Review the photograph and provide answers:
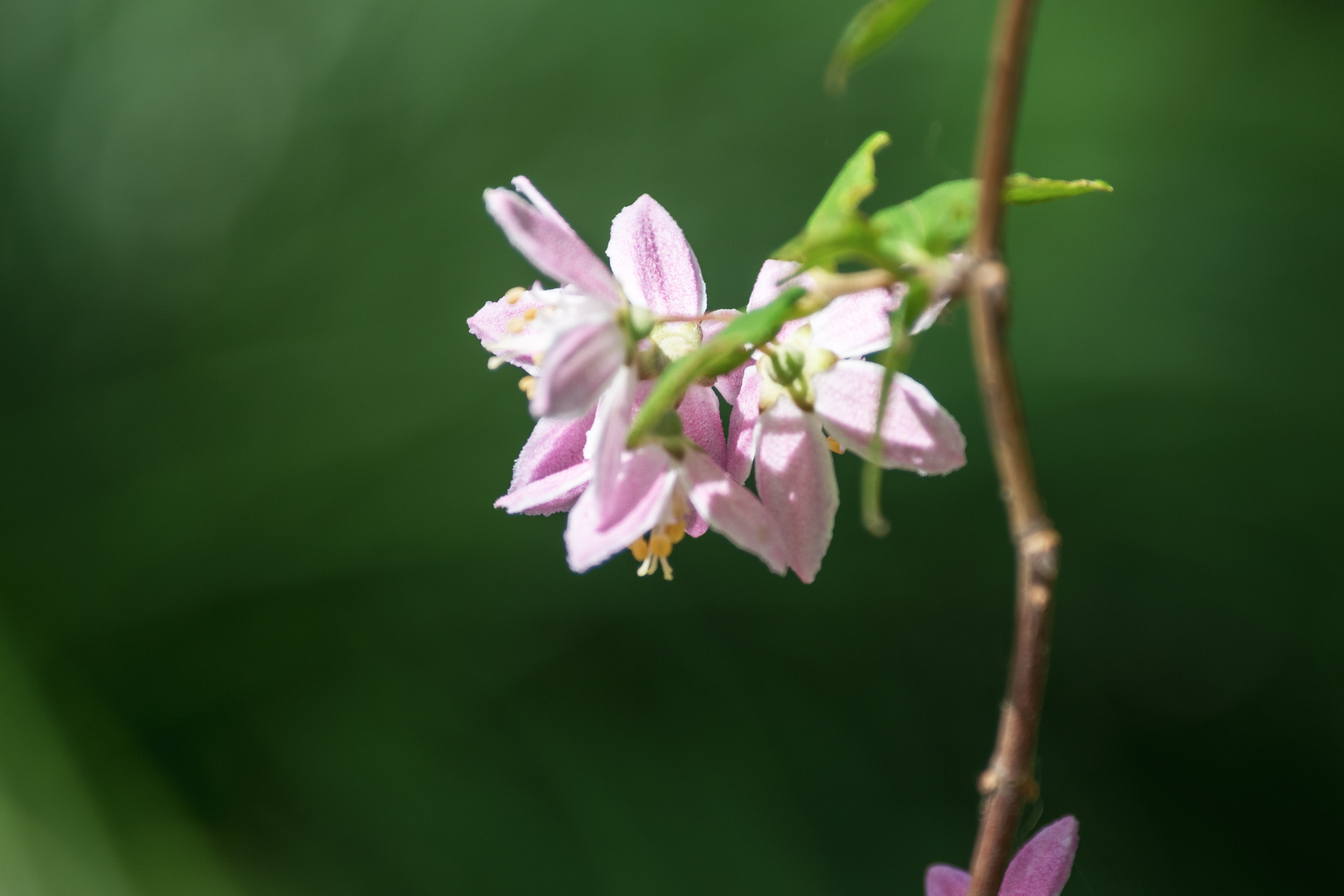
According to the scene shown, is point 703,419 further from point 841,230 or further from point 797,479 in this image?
point 841,230

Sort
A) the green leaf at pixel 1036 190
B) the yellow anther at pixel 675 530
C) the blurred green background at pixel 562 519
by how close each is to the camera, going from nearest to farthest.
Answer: the green leaf at pixel 1036 190 < the yellow anther at pixel 675 530 < the blurred green background at pixel 562 519

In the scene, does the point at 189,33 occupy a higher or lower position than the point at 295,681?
higher

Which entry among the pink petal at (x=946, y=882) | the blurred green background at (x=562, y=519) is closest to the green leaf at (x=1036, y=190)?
the pink petal at (x=946, y=882)

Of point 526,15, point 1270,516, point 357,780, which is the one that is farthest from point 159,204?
point 1270,516

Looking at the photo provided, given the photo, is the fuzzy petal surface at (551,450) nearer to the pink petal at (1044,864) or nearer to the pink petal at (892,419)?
the pink petal at (892,419)

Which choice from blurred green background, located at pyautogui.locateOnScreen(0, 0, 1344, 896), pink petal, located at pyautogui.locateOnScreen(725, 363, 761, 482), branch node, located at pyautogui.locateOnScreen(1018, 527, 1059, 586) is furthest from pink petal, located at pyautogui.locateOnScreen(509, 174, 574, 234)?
blurred green background, located at pyautogui.locateOnScreen(0, 0, 1344, 896)

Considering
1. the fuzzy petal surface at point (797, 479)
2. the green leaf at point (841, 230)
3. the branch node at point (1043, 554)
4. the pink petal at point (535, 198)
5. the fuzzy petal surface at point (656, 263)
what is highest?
the pink petal at point (535, 198)

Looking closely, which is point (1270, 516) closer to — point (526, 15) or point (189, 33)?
point (526, 15)
